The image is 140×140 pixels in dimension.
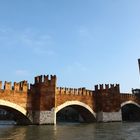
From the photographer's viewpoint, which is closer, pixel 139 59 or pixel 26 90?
pixel 26 90

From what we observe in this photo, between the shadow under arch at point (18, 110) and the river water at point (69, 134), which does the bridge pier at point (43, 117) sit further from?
Result: the river water at point (69, 134)

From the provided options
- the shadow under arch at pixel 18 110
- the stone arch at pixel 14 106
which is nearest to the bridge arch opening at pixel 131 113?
the shadow under arch at pixel 18 110

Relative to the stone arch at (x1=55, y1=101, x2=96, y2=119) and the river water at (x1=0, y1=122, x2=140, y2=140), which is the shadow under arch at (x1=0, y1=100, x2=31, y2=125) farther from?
the river water at (x1=0, y1=122, x2=140, y2=140)

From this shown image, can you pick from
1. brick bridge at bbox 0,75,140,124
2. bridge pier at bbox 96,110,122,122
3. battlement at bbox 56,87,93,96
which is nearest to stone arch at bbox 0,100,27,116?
brick bridge at bbox 0,75,140,124

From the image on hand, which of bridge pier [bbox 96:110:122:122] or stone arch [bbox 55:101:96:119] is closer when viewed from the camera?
stone arch [bbox 55:101:96:119]

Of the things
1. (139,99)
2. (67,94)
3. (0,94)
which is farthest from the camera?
(139,99)

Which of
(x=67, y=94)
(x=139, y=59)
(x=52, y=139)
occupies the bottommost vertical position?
(x=52, y=139)

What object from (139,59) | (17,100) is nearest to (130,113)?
(139,59)

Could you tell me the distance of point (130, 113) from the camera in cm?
4556

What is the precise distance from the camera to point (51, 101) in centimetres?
2650

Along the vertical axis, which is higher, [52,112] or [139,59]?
[139,59]

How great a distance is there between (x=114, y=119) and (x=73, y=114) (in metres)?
16.5

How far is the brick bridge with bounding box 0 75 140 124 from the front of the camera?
24.8 meters

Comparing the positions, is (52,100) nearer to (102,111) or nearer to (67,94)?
(67,94)
